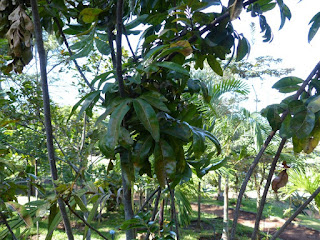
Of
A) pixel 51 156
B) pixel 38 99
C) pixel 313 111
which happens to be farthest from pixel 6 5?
pixel 38 99

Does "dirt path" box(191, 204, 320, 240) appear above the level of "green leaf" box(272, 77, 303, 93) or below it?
below

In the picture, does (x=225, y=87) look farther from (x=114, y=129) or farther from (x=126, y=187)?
(x=114, y=129)

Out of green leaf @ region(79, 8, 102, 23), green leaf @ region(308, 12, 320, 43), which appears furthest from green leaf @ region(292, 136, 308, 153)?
green leaf @ region(79, 8, 102, 23)

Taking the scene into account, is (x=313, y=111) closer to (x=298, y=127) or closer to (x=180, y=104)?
(x=298, y=127)

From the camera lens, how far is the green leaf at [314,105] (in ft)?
1.44

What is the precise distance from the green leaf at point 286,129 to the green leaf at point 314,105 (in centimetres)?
5

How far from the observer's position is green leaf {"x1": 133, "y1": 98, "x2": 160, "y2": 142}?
47cm

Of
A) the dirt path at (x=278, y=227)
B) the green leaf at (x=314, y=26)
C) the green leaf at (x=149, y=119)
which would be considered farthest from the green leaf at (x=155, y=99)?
the dirt path at (x=278, y=227)

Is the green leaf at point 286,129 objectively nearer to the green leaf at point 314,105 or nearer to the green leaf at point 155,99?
the green leaf at point 314,105

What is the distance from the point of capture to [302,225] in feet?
17.6

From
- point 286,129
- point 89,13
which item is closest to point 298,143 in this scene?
point 286,129

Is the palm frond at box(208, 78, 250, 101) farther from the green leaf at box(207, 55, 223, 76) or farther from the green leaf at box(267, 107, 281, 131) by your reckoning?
the green leaf at box(267, 107, 281, 131)

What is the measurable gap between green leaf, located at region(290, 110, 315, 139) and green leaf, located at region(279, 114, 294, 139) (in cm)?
1

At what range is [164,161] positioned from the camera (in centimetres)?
53
